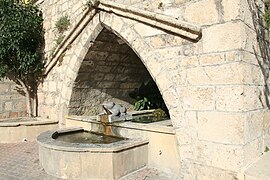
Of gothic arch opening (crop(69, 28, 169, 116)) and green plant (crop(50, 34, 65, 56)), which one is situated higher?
green plant (crop(50, 34, 65, 56))

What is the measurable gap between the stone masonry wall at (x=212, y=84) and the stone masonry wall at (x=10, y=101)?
178 inches

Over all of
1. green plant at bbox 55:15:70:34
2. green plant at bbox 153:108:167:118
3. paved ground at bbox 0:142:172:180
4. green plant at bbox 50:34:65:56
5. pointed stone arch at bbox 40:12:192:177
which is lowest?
paved ground at bbox 0:142:172:180

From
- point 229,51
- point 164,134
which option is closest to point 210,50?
point 229,51

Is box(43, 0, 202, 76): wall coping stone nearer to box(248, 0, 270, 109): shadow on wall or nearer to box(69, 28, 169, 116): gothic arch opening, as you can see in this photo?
box(69, 28, 169, 116): gothic arch opening

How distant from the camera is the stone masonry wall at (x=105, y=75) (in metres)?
5.66

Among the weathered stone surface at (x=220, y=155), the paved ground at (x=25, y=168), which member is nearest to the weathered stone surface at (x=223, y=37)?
the weathered stone surface at (x=220, y=155)

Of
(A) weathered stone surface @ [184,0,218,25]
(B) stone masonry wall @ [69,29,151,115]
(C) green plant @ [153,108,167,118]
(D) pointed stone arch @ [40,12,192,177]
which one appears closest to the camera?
(A) weathered stone surface @ [184,0,218,25]

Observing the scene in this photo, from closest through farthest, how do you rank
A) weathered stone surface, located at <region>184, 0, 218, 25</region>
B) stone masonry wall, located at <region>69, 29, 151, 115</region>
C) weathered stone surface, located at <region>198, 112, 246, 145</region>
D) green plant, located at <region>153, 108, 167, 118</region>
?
weathered stone surface, located at <region>198, 112, 246, 145</region> < weathered stone surface, located at <region>184, 0, 218, 25</region> < stone masonry wall, located at <region>69, 29, 151, 115</region> < green plant, located at <region>153, 108, 167, 118</region>

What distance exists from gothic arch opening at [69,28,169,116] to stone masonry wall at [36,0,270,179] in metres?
1.83

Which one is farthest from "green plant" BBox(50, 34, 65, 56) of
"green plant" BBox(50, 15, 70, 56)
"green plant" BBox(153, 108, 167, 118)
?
"green plant" BBox(153, 108, 167, 118)

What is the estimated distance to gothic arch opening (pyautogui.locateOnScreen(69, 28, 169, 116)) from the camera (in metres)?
5.68

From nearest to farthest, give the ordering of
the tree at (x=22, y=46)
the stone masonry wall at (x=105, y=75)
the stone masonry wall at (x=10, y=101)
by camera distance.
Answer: the stone masonry wall at (x=105, y=75) < the tree at (x=22, y=46) < the stone masonry wall at (x=10, y=101)

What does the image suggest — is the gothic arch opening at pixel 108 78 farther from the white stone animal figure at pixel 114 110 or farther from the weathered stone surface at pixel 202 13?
the weathered stone surface at pixel 202 13

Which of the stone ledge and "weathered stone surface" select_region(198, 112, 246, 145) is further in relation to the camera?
the stone ledge
